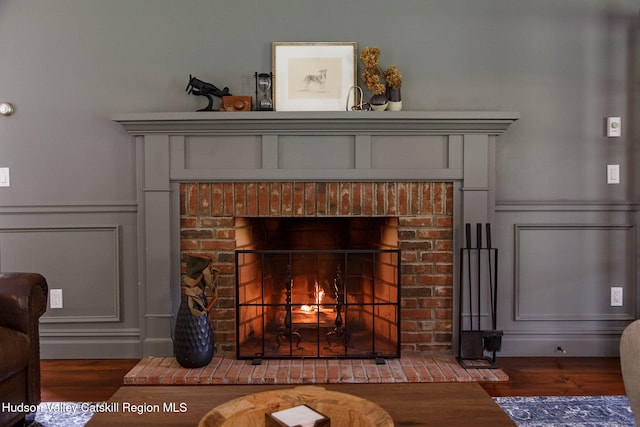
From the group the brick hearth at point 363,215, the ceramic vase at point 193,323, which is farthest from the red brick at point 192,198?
the ceramic vase at point 193,323

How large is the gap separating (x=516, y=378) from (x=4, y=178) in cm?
315

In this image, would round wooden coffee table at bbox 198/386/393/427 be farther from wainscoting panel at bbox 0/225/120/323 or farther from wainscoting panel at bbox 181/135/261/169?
wainscoting panel at bbox 0/225/120/323

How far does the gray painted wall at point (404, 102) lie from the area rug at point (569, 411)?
0.64m

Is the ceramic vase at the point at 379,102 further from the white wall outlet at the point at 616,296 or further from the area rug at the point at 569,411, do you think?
the white wall outlet at the point at 616,296

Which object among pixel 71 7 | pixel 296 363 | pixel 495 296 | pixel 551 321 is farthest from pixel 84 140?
pixel 551 321

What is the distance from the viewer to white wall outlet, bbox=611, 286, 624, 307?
9.73ft

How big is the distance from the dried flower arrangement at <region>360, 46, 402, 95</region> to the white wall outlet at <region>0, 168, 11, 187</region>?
2.19m

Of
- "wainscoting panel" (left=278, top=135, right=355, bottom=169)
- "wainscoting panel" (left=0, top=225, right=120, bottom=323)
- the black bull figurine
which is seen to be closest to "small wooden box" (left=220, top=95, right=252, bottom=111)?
the black bull figurine

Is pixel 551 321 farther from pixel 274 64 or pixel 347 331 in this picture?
pixel 274 64

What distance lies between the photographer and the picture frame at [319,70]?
2885 millimetres

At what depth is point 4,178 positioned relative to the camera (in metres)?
2.93

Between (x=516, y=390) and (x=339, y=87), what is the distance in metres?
1.90

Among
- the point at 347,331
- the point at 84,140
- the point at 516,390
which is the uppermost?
the point at 84,140

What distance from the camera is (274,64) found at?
289cm
